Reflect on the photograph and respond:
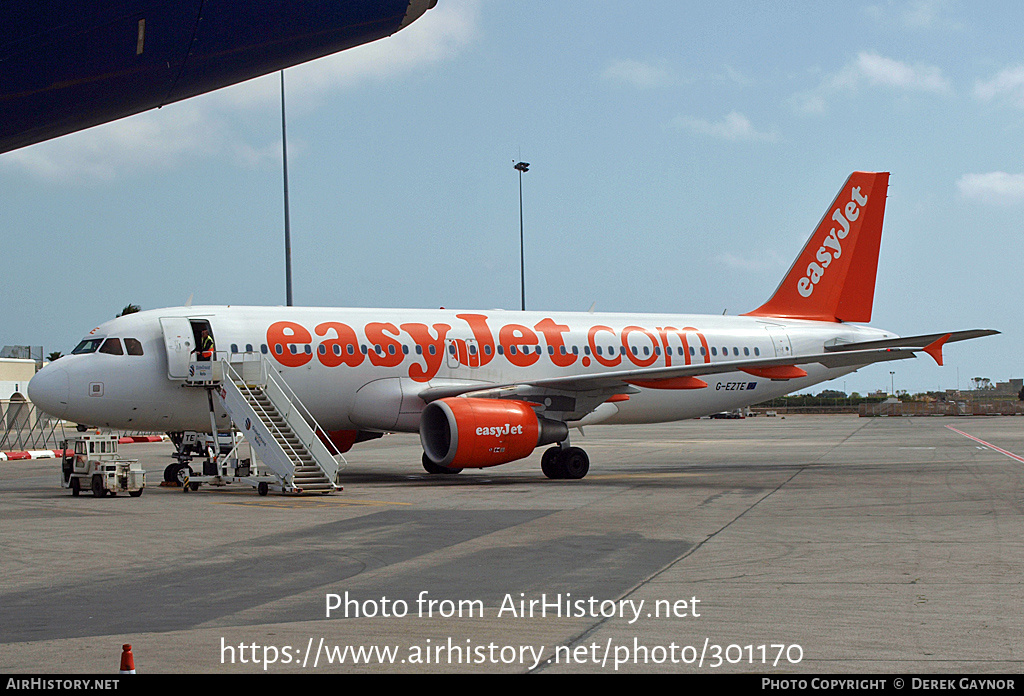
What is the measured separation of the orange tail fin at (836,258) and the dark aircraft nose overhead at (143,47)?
2341 centimetres

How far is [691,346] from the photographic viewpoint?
2481 centimetres

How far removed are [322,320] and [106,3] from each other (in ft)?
54.2

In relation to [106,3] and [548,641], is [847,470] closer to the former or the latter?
[548,641]

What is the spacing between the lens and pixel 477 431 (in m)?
18.7

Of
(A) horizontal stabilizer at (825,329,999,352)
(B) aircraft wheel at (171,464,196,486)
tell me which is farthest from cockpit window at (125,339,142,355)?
(A) horizontal stabilizer at (825,329,999,352)

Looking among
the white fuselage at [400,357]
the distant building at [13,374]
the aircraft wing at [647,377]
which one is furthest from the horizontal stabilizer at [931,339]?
the distant building at [13,374]

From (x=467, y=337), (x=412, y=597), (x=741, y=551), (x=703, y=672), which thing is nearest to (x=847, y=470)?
(x=467, y=337)

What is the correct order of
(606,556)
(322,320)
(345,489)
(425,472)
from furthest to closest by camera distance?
(425,472) → (322,320) → (345,489) → (606,556)

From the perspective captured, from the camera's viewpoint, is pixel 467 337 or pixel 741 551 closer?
pixel 741 551

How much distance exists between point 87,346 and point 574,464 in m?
9.68

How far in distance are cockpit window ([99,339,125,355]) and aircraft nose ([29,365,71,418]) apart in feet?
2.61

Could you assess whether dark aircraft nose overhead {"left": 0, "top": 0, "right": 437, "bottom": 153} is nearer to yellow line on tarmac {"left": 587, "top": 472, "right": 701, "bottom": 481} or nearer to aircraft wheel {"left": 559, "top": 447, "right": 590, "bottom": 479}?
aircraft wheel {"left": 559, "top": 447, "right": 590, "bottom": 479}

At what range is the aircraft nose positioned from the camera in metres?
18.3

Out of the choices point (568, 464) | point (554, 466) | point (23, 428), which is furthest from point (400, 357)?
point (23, 428)
